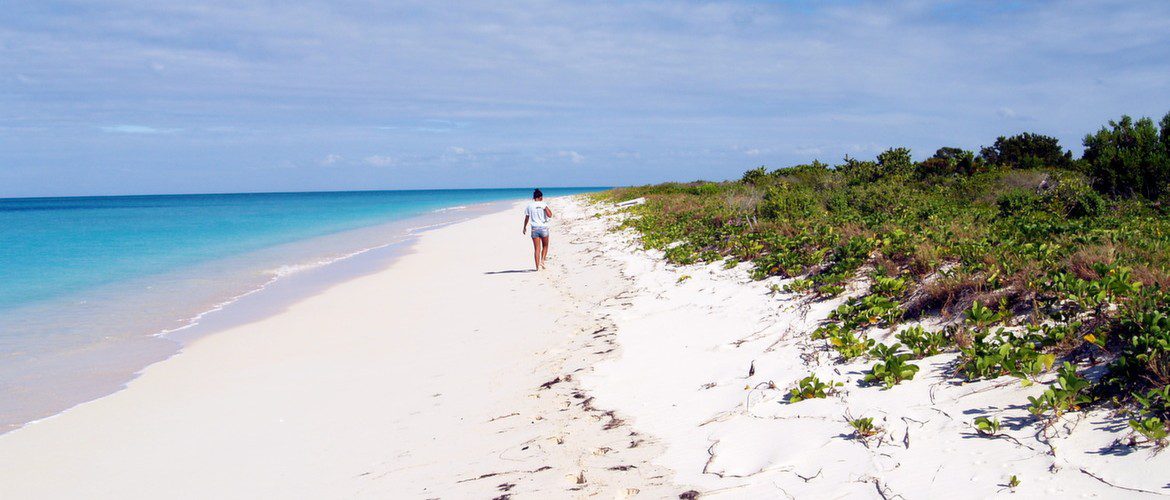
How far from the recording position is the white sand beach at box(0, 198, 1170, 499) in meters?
3.42

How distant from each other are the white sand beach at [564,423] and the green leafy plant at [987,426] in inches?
2.0

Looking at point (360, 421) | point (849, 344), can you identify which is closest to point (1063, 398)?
point (849, 344)

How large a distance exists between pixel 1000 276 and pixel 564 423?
11.9 ft

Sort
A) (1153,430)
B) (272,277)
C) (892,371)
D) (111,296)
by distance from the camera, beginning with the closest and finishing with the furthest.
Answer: (1153,430) < (892,371) < (111,296) < (272,277)

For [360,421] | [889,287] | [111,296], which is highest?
[889,287]

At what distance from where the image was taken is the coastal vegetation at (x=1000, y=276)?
3629mm

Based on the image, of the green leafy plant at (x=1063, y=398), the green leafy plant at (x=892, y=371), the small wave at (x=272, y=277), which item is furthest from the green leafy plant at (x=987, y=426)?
the small wave at (x=272, y=277)

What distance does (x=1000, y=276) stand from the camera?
5.52 m

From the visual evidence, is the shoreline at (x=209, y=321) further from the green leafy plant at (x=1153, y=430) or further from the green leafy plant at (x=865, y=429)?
the green leafy plant at (x=1153, y=430)

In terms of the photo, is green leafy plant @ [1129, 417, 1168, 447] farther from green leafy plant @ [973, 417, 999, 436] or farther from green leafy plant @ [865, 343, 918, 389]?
green leafy plant @ [865, 343, 918, 389]

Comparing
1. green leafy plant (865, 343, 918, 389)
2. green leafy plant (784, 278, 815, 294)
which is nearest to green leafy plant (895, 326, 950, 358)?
green leafy plant (865, 343, 918, 389)

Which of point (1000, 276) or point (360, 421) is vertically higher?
point (1000, 276)

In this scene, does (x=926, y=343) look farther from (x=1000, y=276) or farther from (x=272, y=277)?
(x=272, y=277)

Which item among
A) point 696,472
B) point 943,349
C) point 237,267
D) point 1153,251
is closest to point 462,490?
point 696,472
